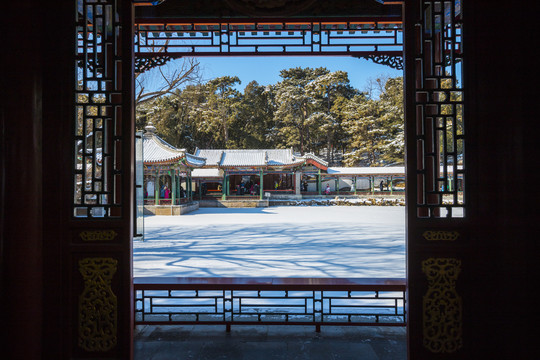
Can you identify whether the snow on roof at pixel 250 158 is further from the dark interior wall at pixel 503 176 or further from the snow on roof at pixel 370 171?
the dark interior wall at pixel 503 176

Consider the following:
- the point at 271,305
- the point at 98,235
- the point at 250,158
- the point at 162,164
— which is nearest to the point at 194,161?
the point at 162,164

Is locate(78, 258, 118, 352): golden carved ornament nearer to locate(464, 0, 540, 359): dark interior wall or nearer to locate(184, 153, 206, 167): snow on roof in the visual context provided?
locate(464, 0, 540, 359): dark interior wall

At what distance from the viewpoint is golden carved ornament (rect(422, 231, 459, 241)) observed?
6.70ft

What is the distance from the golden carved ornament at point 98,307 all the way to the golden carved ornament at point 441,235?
1.86 m

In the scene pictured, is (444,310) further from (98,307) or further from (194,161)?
(194,161)

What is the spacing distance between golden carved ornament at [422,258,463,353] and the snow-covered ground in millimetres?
2906

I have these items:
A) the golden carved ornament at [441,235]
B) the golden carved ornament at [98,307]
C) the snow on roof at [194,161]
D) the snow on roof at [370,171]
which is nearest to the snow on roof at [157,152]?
the snow on roof at [194,161]

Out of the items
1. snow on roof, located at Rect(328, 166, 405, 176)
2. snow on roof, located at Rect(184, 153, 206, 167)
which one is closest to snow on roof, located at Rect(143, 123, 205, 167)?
snow on roof, located at Rect(184, 153, 206, 167)

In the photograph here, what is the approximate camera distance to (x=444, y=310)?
2037 millimetres

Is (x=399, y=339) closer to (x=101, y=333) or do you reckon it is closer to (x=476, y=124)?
(x=476, y=124)

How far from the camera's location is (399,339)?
268cm

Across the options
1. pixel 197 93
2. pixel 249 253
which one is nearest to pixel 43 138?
pixel 249 253

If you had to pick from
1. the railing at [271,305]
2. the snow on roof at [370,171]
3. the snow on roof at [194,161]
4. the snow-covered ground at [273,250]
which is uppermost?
the snow on roof at [194,161]

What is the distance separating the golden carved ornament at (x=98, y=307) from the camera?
2.09 metres
